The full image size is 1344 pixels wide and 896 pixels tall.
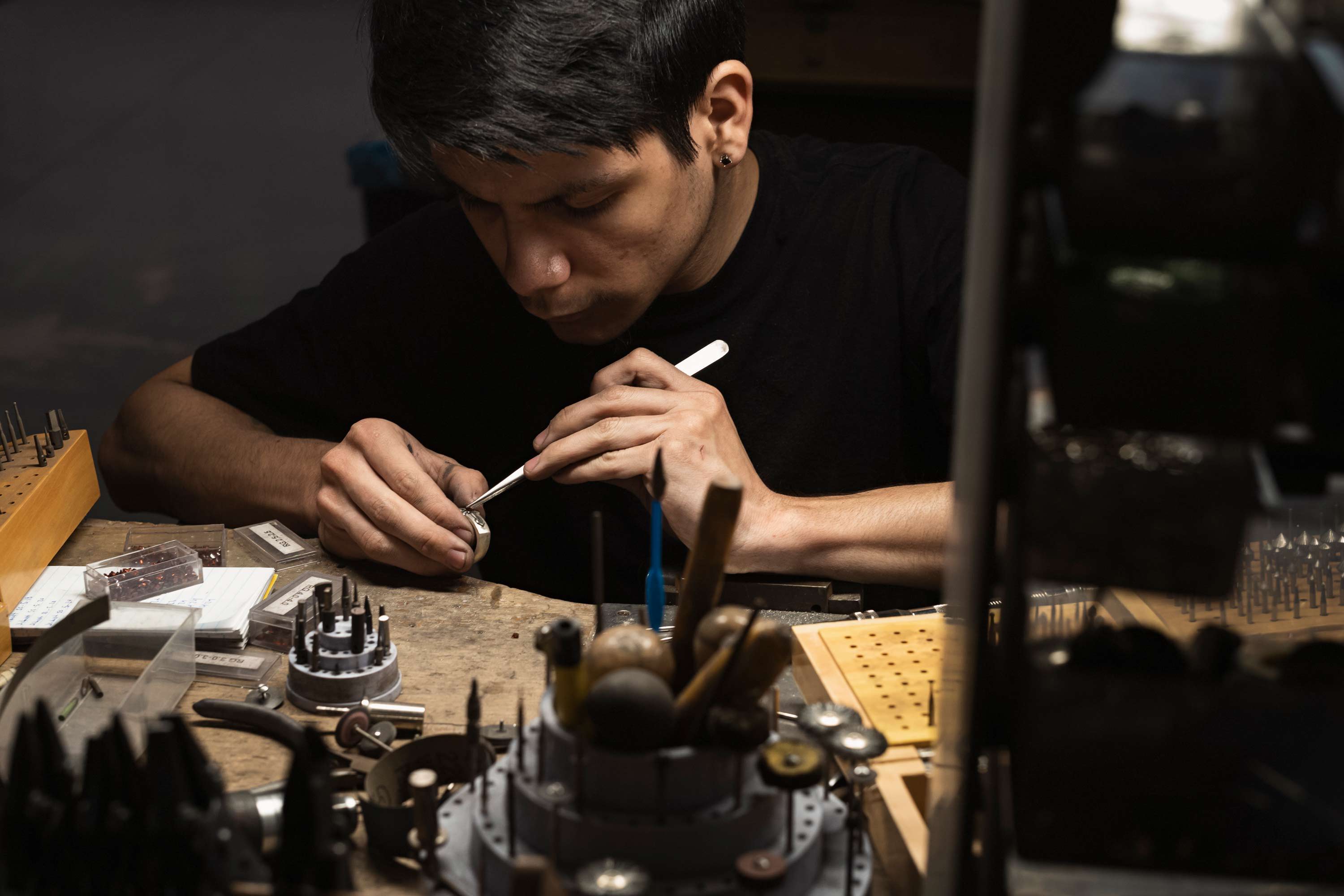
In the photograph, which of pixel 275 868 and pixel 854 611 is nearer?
pixel 275 868

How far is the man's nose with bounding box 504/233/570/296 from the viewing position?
1.36 m

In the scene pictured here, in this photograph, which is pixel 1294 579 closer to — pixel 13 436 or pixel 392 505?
pixel 392 505

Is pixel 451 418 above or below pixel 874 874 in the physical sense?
below

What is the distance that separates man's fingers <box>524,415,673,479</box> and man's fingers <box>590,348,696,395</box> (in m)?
0.09

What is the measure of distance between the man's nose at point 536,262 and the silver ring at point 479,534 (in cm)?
28

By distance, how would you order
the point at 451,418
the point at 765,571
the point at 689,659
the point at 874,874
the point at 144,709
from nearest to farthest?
the point at 689,659
the point at 874,874
the point at 144,709
the point at 765,571
the point at 451,418

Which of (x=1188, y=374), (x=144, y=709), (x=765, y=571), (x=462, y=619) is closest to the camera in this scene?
(x=1188, y=374)

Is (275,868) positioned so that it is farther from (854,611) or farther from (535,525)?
(535,525)

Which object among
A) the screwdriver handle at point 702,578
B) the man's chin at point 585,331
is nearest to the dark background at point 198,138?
the man's chin at point 585,331

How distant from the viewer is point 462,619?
1289 mm

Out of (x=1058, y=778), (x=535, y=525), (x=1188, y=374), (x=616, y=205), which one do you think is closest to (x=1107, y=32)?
(x=1188, y=374)

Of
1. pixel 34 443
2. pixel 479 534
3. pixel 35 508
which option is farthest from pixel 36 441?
pixel 479 534

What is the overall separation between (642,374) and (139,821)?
945 mm

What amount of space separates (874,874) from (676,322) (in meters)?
0.98
